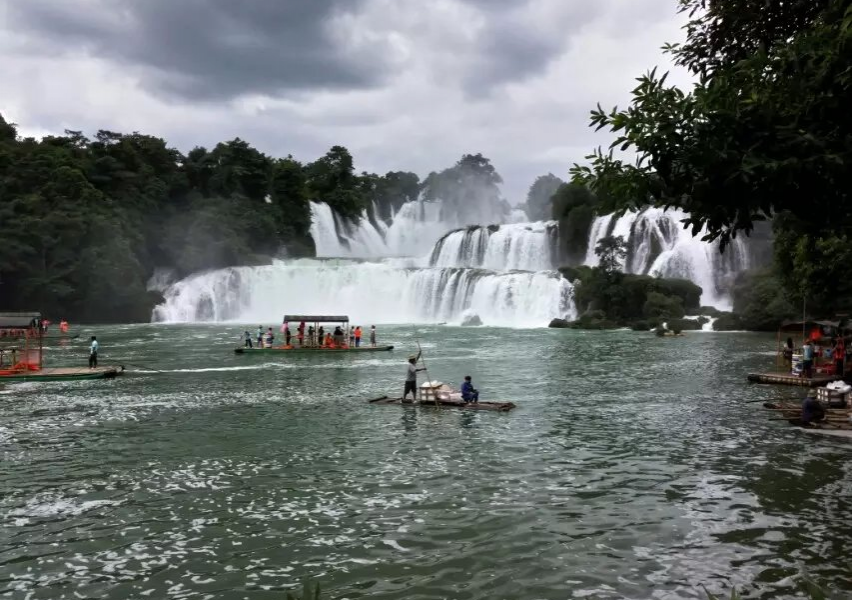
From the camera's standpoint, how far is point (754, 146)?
18.5ft

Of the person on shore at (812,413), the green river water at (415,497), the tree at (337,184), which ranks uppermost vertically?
the tree at (337,184)

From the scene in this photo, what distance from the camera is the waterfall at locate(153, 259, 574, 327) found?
55.6 meters

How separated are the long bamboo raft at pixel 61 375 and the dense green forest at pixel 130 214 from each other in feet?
129

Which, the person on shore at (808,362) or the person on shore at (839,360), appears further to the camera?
the person on shore at (839,360)

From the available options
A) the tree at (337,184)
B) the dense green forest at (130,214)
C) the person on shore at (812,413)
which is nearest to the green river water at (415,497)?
the person on shore at (812,413)

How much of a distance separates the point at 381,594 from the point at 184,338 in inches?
1537

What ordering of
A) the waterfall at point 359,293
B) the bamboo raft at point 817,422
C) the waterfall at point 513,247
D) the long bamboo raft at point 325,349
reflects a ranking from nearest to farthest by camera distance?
the bamboo raft at point 817,422, the long bamboo raft at point 325,349, the waterfall at point 359,293, the waterfall at point 513,247

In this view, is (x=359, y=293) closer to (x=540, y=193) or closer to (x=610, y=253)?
(x=610, y=253)

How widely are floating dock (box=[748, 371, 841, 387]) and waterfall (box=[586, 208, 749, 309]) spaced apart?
3419 cm

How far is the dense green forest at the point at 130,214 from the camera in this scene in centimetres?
5941

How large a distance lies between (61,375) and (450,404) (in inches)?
545

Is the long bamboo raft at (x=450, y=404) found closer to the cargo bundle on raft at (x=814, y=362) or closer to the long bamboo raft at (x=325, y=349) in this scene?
the cargo bundle on raft at (x=814, y=362)

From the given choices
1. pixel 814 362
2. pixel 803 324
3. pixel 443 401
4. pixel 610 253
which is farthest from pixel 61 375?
pixel 610 253

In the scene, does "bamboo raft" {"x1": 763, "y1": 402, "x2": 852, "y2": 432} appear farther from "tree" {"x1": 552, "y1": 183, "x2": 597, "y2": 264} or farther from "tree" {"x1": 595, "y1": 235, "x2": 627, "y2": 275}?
"tree" {"x1": 552, "y1": 183, "x2": 597, "y2": 264}
